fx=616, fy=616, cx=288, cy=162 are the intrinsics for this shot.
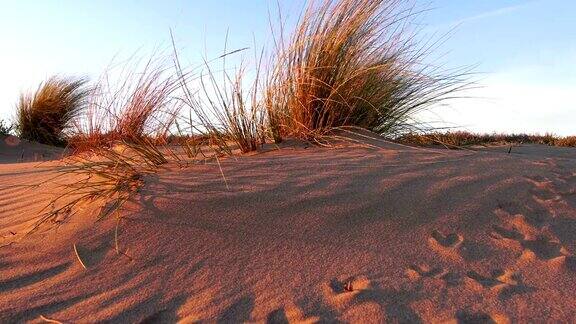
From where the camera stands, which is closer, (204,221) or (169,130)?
(204,221)

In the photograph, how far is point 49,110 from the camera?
1030cm

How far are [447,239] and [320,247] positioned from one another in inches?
22.6

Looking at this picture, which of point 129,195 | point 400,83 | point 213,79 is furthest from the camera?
point 400,83

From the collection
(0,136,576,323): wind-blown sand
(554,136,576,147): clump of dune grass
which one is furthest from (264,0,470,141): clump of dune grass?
(554,136,576,147): clump of dune grass

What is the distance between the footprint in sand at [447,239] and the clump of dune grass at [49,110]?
335 inches

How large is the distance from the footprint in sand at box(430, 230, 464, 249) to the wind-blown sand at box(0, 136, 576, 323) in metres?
0.01

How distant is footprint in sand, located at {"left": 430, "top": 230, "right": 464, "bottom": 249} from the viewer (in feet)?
8.91

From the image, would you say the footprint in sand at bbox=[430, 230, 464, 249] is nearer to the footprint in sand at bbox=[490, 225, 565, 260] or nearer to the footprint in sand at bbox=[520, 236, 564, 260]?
the footprint in sand at bbox=[490, 225, 565, 260]

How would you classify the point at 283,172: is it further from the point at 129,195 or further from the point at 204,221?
the point at 129,195

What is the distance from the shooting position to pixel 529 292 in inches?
91.4

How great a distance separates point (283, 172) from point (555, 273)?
147cm

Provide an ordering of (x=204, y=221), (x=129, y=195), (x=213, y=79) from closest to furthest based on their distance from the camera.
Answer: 1. (x=204, y=221)
2. (x=129, y=195)
3. (x=213, y=79)

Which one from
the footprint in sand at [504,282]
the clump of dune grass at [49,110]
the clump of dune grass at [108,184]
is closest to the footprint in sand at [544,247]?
the footprint in sand at [504,282]

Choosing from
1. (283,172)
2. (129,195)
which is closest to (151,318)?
(129,195)
